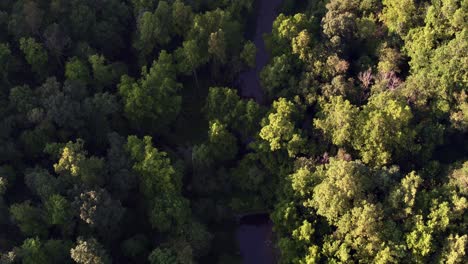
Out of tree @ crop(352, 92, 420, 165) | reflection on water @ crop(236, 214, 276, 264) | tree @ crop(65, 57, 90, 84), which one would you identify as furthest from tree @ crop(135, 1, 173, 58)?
tree @ crop(352, 92, 420, 165)

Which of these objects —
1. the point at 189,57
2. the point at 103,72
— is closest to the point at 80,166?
the point at 103,72

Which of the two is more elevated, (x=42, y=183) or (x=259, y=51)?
(x=259, y=51)

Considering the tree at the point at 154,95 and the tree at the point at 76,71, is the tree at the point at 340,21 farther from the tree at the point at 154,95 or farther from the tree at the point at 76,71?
the tree at the point at 76,71

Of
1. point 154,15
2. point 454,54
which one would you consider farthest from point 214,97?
point 454,54

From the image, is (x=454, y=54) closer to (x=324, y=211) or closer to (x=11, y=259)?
(x=324, y=211)

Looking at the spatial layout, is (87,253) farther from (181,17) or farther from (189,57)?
(181,17)

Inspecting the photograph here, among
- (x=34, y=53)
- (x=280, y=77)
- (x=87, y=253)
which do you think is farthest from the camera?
(x=280, y=77)

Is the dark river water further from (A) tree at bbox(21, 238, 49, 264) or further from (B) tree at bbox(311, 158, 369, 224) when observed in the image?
(A) tree at bbox(21, 238, 49, 264)
